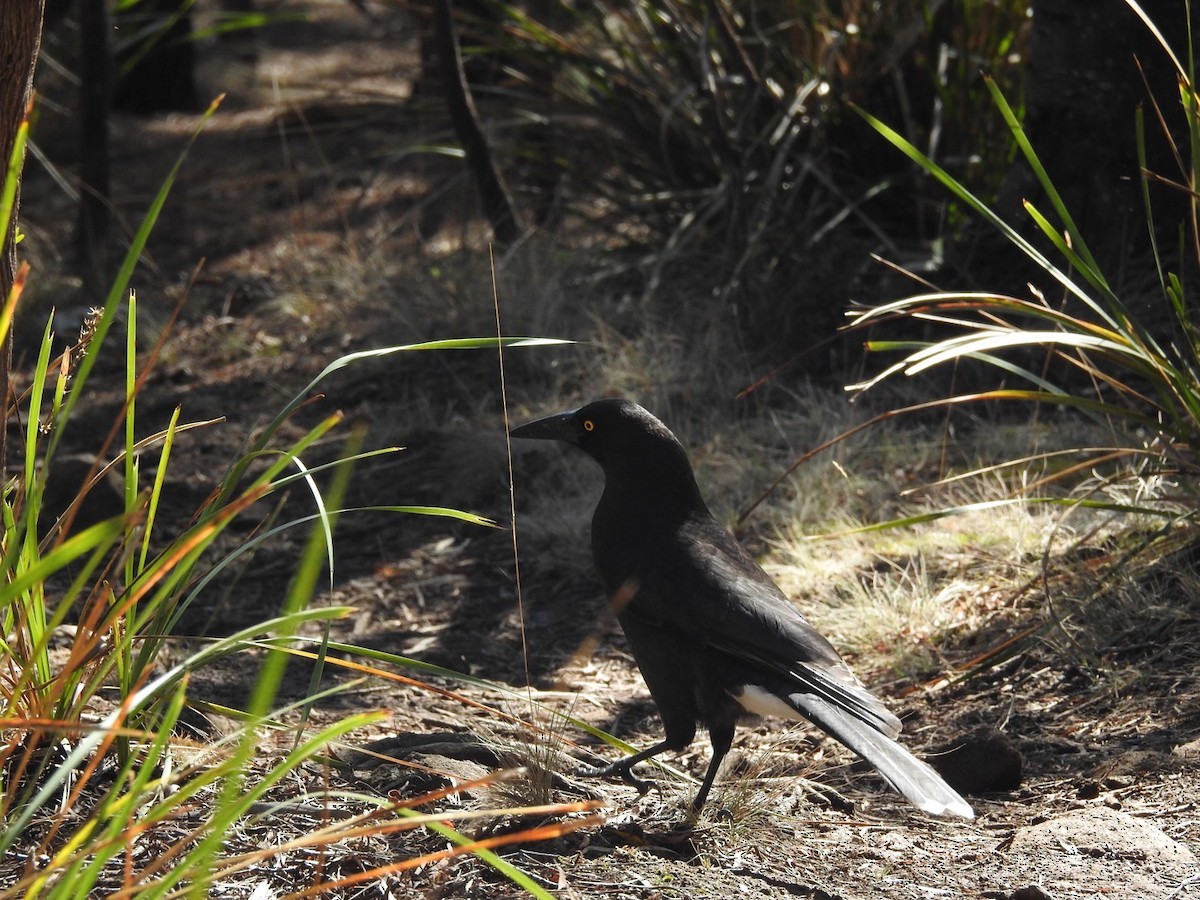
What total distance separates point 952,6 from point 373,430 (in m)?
3.32

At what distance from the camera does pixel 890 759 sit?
8.46 feet

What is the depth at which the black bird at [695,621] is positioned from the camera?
2.82 metres

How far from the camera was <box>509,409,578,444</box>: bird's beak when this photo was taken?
361 cm

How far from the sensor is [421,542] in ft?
16.8

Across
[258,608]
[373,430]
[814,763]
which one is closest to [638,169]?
[373,430]

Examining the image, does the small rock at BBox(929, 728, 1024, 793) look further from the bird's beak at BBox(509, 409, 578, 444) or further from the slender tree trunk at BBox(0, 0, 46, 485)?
the slender tree trunk at BBox(0, 0, 46, 485)

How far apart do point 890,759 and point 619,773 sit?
719 millimetres

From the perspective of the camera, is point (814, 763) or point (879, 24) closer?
point (814, 763)

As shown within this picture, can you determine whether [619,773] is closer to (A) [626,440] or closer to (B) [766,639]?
(B) [766,639]

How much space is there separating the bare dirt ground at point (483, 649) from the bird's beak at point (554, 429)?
2.33ft

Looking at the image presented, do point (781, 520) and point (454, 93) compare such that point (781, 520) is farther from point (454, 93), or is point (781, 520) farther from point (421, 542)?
point (454, 93)

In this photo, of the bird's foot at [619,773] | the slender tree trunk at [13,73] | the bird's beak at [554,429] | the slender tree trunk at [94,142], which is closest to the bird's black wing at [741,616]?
the bird's foot at [619,773]

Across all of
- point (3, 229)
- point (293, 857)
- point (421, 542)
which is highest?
point (3, 229)

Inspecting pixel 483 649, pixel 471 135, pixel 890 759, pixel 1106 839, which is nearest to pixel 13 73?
pixel 890 759
